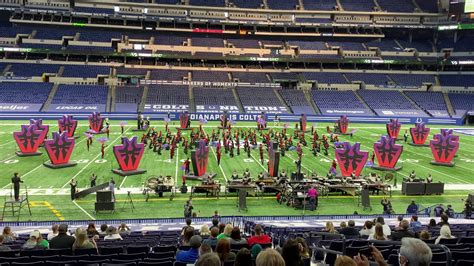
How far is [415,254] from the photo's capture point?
3959mm

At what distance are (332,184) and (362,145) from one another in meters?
17.5

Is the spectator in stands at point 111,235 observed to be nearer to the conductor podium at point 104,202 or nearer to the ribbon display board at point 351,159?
the conductor podium at point 104,202

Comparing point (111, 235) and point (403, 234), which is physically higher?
point (403, 234)

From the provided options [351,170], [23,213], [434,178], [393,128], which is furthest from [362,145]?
[23,213]

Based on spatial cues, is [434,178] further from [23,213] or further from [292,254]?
[292,254]

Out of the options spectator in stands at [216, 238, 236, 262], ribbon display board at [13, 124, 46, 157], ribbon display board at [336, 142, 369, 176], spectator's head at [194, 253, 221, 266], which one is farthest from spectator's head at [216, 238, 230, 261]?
ribbon display board at [13, 124, 46, 157]

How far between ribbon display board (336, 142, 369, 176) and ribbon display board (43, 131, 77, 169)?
17.3m

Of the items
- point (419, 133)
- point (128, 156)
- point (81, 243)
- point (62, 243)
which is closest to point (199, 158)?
point (128, 156)

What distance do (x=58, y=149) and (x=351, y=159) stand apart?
18571 millimetres

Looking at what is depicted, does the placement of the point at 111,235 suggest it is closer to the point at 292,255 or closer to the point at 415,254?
the point at 292,255

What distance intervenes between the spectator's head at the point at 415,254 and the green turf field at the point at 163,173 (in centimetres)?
1629

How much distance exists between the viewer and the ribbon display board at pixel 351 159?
25547 mm

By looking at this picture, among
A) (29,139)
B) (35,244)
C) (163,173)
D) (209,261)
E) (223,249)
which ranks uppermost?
(209,261)

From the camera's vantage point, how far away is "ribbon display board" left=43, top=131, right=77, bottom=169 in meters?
28.0
